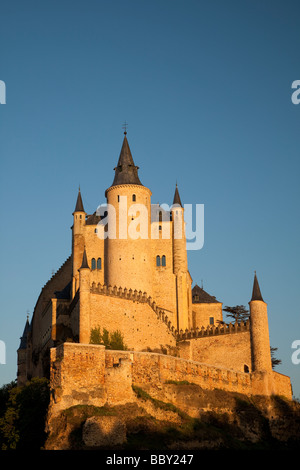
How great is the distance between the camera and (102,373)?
5747 centimetres

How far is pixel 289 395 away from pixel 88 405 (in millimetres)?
24115

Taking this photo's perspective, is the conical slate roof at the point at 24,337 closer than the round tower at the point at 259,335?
No

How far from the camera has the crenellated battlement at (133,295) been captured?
236 feet

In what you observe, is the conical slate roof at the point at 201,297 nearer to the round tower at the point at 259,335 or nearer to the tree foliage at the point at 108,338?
the round tower at the point at 259,335

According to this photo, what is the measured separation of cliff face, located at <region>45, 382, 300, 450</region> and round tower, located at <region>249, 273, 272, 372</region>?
330 cm

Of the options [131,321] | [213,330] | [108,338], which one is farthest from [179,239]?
[108,338]

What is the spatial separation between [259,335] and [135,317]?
11266mm

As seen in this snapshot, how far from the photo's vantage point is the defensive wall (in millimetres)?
56125

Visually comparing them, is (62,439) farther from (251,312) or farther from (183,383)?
(251,312)

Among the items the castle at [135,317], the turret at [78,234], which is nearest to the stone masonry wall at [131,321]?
the castle at [135,317]

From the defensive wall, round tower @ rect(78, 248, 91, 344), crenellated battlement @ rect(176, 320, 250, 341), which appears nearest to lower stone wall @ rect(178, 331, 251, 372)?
crenellated battlement @ rect(176, 320, 250, 341)

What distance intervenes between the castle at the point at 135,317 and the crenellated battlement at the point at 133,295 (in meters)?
0.11

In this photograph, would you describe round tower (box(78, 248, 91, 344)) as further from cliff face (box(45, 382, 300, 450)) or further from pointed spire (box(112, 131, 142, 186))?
pointed spire (box(112, 131, 142, 186))
